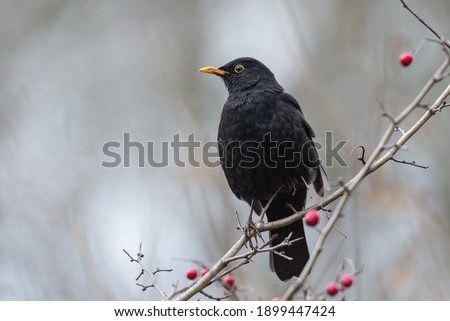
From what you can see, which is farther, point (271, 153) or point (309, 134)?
point (309, 134)

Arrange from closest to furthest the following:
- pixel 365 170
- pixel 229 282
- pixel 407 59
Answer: pixel 365 170, pixel 407 59, pixel 229 282

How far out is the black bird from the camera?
5336 mm

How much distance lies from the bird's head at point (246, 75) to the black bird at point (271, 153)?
2cm

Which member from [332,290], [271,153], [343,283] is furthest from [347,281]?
[271,153]

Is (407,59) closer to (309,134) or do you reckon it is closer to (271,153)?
(271,153)

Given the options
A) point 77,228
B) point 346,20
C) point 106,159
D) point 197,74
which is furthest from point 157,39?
point 77,228

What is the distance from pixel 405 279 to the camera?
21.8 ft

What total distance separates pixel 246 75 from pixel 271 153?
1.00 metres

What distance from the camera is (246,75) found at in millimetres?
6023

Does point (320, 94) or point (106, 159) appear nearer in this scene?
point (320, 94)

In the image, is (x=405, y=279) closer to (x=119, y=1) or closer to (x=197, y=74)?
(x=197, y=74)

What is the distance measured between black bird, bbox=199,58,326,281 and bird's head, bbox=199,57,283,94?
0.02m

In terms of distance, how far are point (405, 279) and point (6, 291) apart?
3691mm

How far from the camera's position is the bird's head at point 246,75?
5863 millimetres
